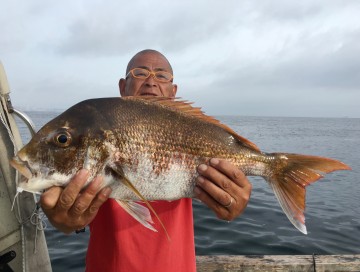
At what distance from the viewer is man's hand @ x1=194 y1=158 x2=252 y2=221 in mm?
2516

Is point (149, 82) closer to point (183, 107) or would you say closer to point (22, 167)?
point (183, 107)

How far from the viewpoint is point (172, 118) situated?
257cm

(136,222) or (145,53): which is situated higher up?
(145,53)

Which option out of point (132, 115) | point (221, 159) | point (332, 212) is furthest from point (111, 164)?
point (332, 212)

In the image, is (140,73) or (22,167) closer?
(22,167)

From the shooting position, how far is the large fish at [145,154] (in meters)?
A: 2.26

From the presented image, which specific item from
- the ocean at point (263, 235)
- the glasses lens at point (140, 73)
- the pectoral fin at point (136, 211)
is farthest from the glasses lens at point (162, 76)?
the ocean at point (263, 235)

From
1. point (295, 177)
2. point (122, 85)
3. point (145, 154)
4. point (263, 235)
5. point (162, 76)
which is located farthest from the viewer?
point (263, 235)

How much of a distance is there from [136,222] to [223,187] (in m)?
0.92

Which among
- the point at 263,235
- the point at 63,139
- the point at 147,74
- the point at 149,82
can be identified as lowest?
Answer: the point at 263,235

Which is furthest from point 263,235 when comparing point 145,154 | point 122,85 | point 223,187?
point 145,154

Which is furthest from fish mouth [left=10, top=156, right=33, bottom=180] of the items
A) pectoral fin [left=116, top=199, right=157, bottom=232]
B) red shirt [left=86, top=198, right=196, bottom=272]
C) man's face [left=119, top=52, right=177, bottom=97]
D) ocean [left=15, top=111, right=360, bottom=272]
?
ocean [left=15, top=111, right=360, bottom=272]

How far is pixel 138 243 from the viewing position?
2902mm

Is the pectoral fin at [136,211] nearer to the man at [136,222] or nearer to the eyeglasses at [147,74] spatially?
the man at [136,222]
